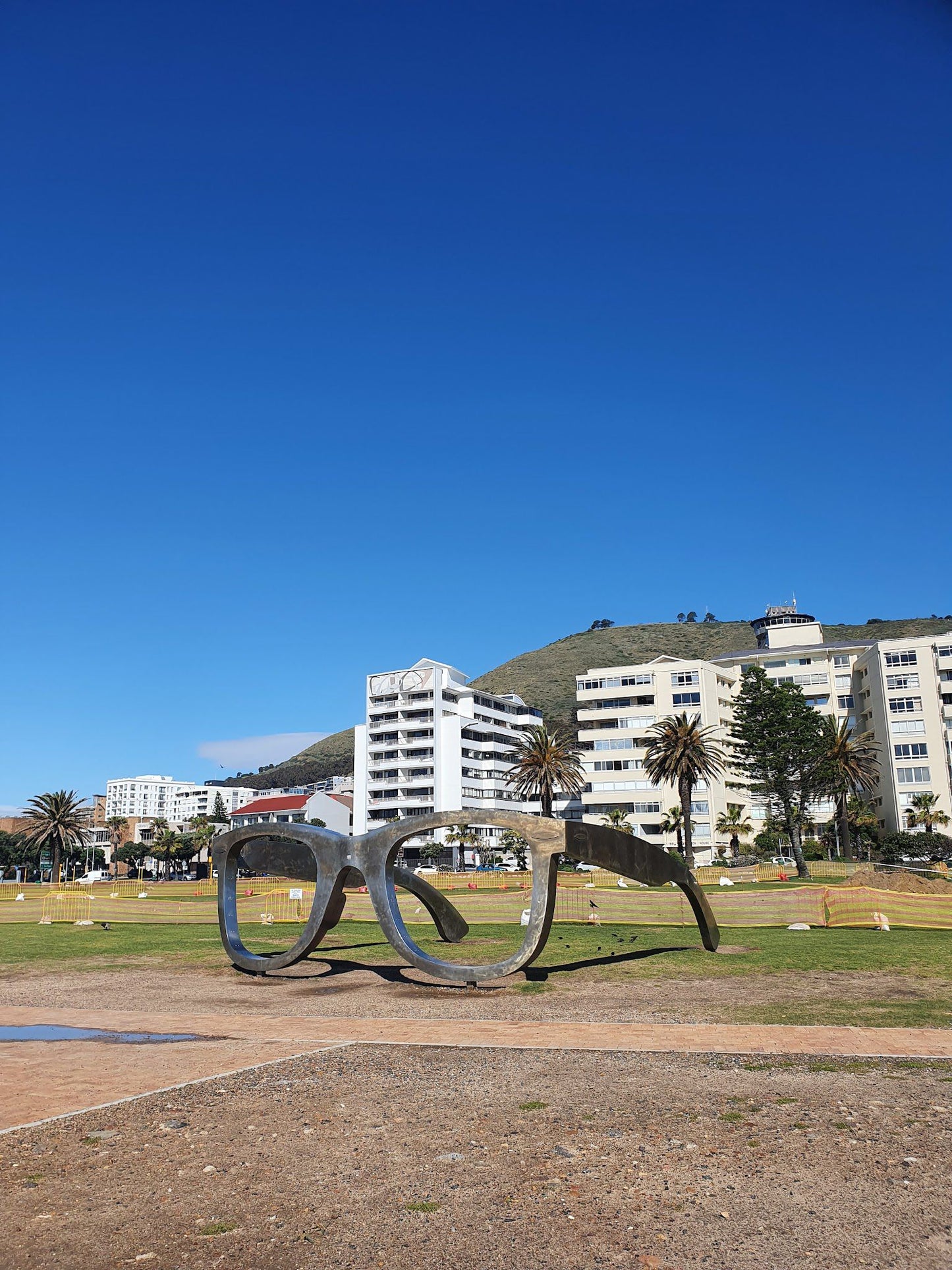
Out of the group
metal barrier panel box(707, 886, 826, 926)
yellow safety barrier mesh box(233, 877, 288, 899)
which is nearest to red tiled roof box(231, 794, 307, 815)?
yellow safety barrier mesh box(233, 877, 288, 899)

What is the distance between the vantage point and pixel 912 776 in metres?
78.0

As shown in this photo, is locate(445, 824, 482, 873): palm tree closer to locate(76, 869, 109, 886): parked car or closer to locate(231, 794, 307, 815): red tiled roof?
locate(231, 794, 307, 815): red tiled roof

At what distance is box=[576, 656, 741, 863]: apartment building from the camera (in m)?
87.2

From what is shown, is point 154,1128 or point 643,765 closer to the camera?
point 154,1128

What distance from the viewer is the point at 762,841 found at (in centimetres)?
7925

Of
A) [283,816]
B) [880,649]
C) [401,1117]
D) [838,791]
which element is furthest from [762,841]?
[401,1117]

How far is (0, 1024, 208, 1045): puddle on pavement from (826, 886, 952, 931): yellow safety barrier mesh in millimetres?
18652

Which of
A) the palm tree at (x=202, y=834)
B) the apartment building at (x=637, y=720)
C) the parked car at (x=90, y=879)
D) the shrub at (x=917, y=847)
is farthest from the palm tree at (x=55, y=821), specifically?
the shrub at (x=917, y=847)

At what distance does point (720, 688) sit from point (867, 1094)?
282ft

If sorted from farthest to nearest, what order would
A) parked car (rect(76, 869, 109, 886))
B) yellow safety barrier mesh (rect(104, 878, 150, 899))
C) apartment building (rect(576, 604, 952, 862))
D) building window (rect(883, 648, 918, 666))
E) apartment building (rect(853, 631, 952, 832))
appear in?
building window (rect(883, 648, 918, 666)), apartment building (rect(576, 604, 952, 862)), apartment building (rect(853, 631, 952, 832)), parked car (rect(76, 869, 109, 886)), yellow safety barrier mesh (rect(104, 878, 150, 899))

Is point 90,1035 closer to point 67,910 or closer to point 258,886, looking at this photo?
point 67,910

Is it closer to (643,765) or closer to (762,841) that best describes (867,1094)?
(762,841)

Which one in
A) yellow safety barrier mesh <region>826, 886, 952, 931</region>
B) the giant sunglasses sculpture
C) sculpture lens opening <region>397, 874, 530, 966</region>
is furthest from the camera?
yellow safety barrier mesh <region>826, 886, 952, 931</region>

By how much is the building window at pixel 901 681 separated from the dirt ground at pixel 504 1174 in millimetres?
77656
